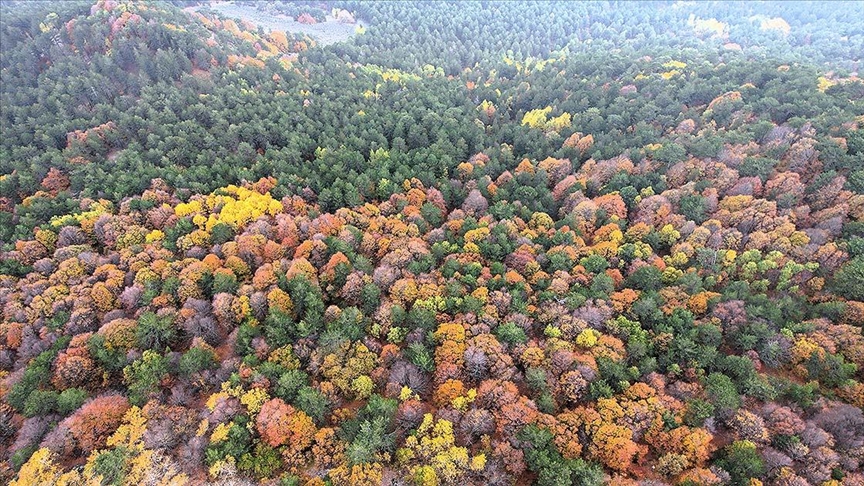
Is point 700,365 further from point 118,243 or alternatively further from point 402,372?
point 118,243

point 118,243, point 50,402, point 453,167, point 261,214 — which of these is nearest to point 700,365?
point 453,167

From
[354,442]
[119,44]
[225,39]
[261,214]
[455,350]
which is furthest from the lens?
[225,39]

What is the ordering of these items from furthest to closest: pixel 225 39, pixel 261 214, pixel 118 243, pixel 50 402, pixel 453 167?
1. pixel 225 39
2. pixel 453 167
3. pixel 261 214
4. pixel 118 243
5. pixel 50 402

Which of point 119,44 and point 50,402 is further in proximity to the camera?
point 119,44

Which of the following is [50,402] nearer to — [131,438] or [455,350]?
[131,438]

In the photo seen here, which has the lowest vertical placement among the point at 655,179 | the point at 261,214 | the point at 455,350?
the point at 261,214

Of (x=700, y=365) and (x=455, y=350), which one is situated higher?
(x=700, y=365)
